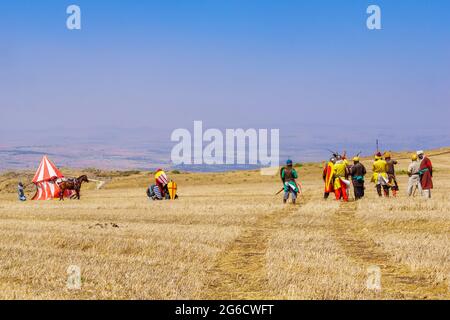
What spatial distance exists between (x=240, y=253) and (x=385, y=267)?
333 centimetres

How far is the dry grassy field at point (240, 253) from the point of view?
1002cm

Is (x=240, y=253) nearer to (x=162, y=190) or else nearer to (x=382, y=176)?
(x=382, y=176)

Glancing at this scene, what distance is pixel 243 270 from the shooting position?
40.4 ft

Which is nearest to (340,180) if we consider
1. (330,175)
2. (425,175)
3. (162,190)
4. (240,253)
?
(330,175)

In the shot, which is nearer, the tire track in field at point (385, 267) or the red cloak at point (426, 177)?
the tire track in field at point (385, 267)

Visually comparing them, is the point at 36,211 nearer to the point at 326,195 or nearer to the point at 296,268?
the point at 326,195

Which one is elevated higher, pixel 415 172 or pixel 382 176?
pixel 415 172

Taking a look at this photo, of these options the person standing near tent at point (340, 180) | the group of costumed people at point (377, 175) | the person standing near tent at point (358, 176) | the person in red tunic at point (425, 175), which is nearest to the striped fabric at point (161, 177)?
the group of costumed people at point (377, 175)

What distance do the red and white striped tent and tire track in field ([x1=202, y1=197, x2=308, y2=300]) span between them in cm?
2834

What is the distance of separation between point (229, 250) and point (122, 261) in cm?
315

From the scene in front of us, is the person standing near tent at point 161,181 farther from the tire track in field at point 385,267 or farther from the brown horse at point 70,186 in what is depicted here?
the tire track in field at point 385,267

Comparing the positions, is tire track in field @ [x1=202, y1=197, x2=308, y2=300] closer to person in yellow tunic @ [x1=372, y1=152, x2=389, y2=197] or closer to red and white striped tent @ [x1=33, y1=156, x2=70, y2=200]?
person in yellow tunic @ [x1=372, y1=152, x2=389, y2=197]

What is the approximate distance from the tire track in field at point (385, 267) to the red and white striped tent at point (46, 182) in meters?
28.3
